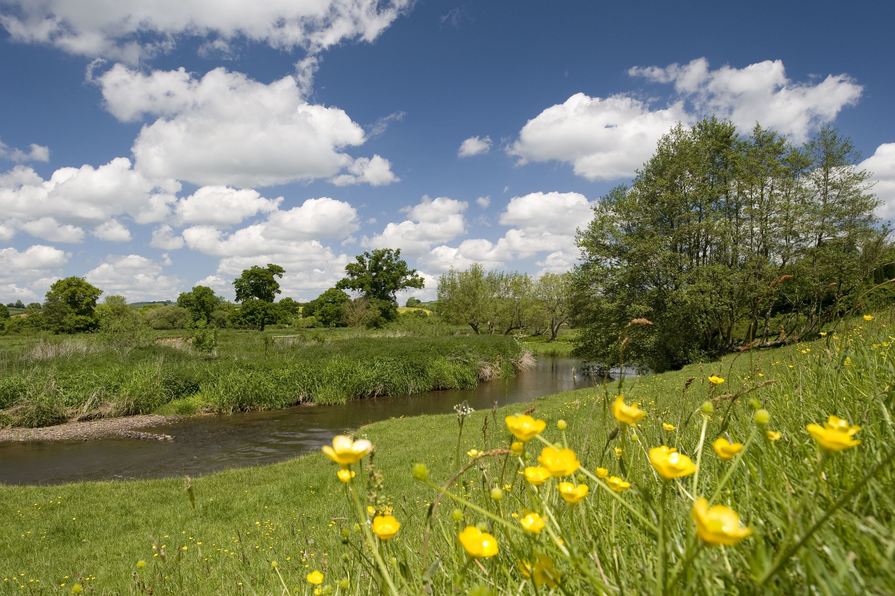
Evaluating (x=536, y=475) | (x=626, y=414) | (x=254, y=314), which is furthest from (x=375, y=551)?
(x=254, y=314)

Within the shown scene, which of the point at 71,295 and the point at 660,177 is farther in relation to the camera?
the point at 71,295

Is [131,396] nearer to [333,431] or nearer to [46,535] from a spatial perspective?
[333,431]

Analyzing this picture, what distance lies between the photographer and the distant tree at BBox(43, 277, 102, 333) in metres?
41.3

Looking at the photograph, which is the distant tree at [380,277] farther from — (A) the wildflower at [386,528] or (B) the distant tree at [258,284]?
(A) the wildflower at [386,528]

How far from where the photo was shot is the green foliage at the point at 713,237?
20594 mm

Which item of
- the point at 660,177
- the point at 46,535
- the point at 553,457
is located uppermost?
the point at 660,177

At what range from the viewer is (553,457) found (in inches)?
31.9

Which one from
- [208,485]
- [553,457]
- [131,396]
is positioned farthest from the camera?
[131,396]

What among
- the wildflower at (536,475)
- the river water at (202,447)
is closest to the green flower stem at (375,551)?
the wildflower at (536,475)

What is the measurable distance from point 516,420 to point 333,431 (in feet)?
51.2

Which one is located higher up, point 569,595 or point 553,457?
point 553,457

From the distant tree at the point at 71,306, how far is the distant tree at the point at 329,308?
21163mm

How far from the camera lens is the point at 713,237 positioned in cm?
2147

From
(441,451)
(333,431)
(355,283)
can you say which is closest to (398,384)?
(333,431)
